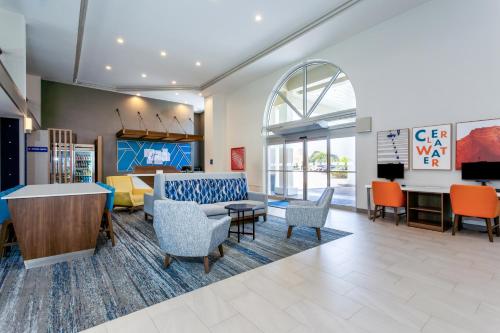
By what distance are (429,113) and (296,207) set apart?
3447mm

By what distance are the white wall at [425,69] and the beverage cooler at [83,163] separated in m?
8.77

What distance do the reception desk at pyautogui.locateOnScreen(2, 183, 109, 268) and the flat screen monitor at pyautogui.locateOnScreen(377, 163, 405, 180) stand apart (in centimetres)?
536

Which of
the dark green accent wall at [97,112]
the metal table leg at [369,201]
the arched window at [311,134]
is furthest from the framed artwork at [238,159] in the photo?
the metal table leg at [369,201]

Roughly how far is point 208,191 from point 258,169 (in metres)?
3.93

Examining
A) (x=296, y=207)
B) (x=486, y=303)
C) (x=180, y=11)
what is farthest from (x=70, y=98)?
(x=486, y=303)

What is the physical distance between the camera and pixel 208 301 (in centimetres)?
213

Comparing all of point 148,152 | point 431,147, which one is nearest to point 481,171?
point 431,147

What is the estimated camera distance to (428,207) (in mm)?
4672

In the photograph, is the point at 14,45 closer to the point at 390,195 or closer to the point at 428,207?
the point at 390,195

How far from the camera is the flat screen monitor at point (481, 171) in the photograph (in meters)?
4.00

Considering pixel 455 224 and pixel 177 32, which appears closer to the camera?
pixel 455 224

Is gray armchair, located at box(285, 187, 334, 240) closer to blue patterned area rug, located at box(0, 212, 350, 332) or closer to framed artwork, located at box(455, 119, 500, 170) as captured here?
blue patterned area rug, located at box(0, 212, 350, 332)

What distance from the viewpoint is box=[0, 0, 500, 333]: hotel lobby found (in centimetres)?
216

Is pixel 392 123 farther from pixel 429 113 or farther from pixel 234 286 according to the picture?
pixel 234 286
